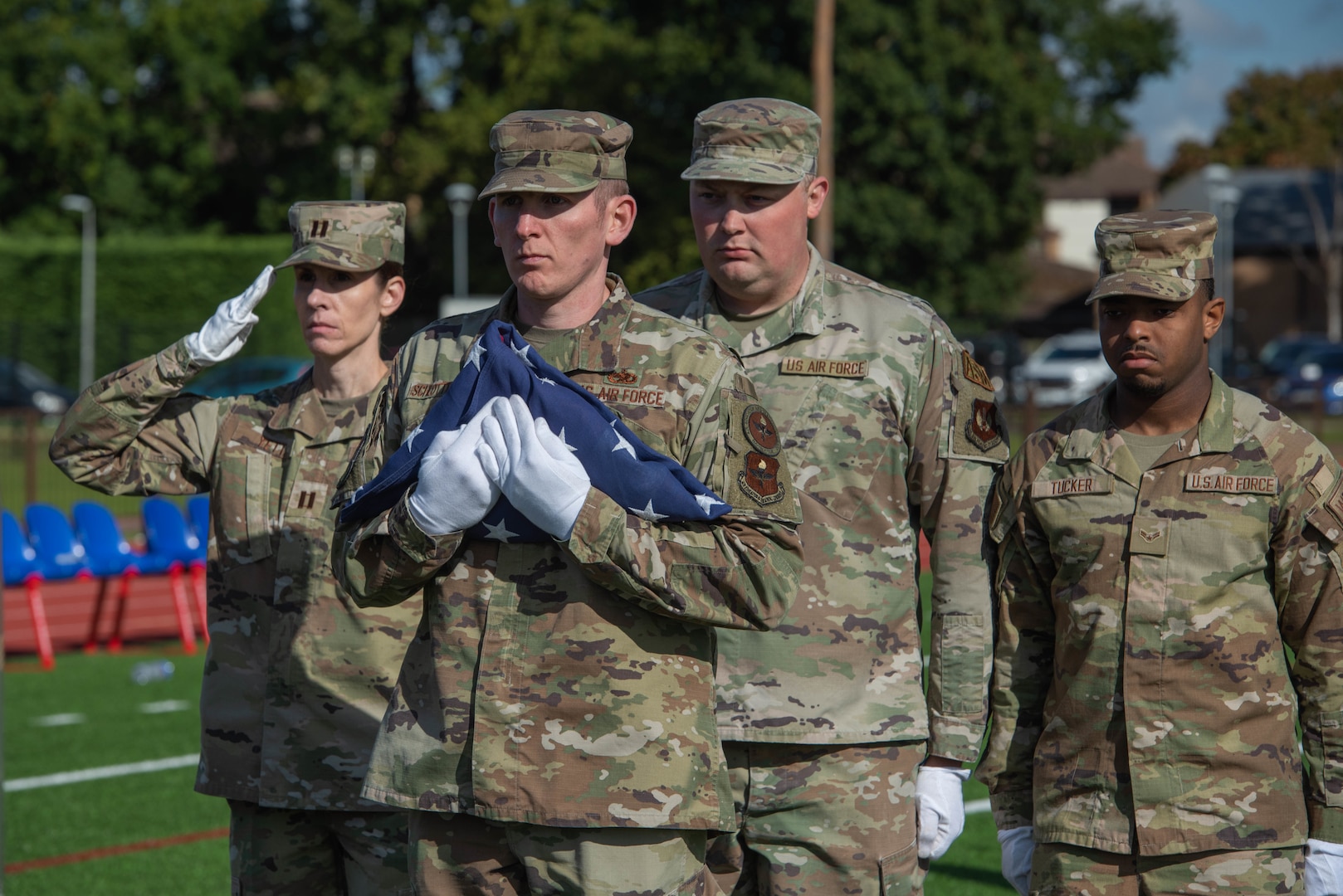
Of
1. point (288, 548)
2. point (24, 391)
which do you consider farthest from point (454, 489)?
point (24, 391)

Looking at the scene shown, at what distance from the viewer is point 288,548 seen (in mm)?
4395

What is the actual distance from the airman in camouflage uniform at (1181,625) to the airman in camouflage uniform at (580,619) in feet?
3.39

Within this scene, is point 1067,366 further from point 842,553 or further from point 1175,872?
point 1175,872

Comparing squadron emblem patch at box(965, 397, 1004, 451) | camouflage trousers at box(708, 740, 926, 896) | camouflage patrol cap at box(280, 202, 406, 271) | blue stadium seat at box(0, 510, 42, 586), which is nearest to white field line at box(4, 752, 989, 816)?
blue stadium seat at box(0, 510, 42, 586)

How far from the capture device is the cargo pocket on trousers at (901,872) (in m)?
3.85

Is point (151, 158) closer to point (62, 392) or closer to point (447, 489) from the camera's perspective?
point (62, 392)

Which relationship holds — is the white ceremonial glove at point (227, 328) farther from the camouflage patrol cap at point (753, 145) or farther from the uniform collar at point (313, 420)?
the camouflage patrol cap at point (753, 145)

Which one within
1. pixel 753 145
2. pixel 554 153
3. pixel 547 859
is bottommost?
pixel 547 859

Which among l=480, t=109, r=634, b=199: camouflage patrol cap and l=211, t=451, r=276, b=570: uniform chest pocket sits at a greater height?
l=480, t=109, r=634, b=199: camouflage patrol cap

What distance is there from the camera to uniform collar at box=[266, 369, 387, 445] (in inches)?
177

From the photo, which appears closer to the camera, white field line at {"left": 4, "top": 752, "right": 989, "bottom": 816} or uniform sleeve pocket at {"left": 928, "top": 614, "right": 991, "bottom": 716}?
uniform sleeve pocket at {"left": 928, "top": 614, "right": 991, "bottom": 716}

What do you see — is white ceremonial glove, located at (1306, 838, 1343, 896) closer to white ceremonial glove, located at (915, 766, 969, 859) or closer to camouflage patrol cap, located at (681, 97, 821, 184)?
white ceremonial glove, located at (915, 766, 969, 859)

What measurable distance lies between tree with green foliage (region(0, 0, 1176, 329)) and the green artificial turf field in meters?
27.4

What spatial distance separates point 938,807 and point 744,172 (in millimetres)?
1610
